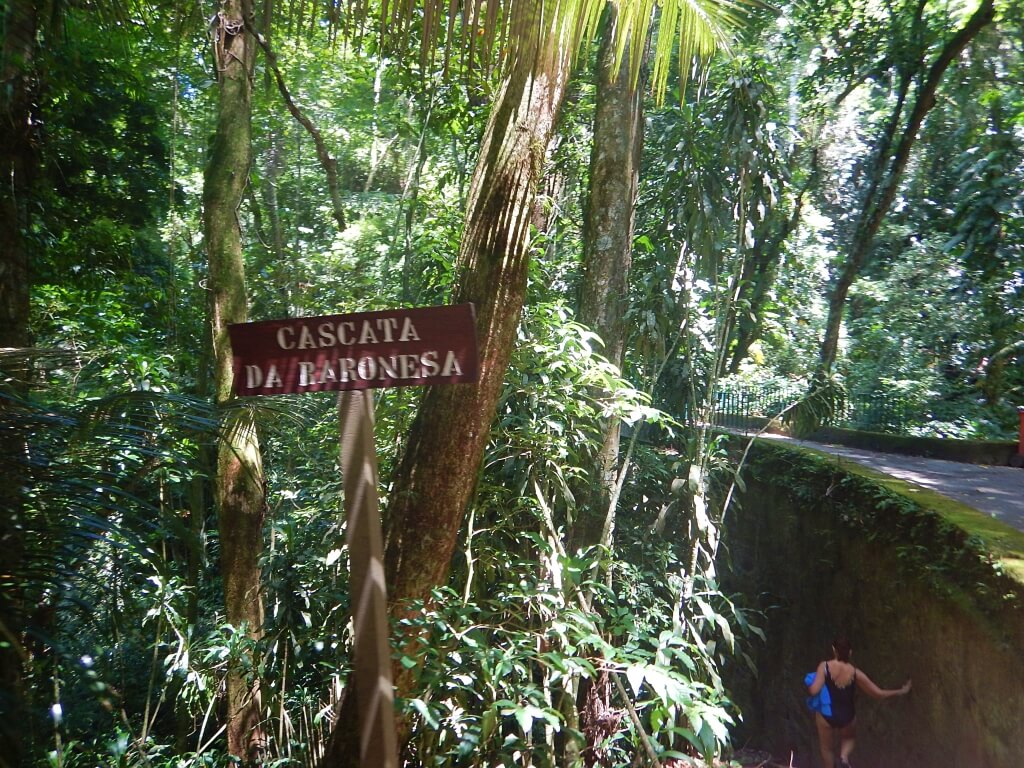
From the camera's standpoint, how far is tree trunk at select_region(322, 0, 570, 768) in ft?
12.5

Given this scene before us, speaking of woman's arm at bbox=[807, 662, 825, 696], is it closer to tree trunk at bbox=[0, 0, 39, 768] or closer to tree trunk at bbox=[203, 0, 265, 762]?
tree trunk at bbox=[203, 0, 265, 762]

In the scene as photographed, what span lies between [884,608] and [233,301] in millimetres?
6090

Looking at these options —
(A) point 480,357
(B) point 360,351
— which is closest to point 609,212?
(A) point 480,357

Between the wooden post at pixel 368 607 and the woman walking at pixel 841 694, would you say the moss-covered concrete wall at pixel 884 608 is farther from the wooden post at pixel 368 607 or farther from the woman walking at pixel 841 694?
the wooden post at pixel 368 607

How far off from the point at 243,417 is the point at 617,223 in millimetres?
4045

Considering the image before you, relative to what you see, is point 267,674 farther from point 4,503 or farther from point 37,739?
point 4,503

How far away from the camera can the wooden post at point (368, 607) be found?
245 centimetres

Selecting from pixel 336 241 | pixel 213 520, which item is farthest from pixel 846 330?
pixel 213 520

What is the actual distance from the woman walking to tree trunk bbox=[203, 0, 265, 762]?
4.50m

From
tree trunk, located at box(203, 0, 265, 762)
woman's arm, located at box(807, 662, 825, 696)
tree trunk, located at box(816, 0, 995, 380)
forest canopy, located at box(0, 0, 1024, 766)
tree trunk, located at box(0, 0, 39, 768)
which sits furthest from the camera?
tree trunk, located at box(816, 0, 995, 380)

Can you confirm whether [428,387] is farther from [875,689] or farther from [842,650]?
[875,689]

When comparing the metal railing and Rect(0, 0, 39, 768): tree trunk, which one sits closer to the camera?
Rect(0, 0, 39, 768): tree trunk

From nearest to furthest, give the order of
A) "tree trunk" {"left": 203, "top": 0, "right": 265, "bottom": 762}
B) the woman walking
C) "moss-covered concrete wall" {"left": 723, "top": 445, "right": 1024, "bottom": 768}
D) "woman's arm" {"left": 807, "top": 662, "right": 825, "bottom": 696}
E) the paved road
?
"moss-covered concrete wall" {"left": 723, "top": 445, "right": 1024, "bottom": 768} < "tree trunk" {"left": 203, "top": 0, "right": 265, "bottom": 762} < the woman walking < "woman's arm" {"left": 807, "top": 662, "right": 825, "bottom": 696} < the paved road

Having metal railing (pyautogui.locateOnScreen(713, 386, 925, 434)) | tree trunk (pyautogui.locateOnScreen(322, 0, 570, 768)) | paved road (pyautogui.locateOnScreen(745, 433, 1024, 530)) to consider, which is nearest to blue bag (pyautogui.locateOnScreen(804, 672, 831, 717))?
paved road (pyautogui.locateOnScreen(745, 433, 1024, 530))
